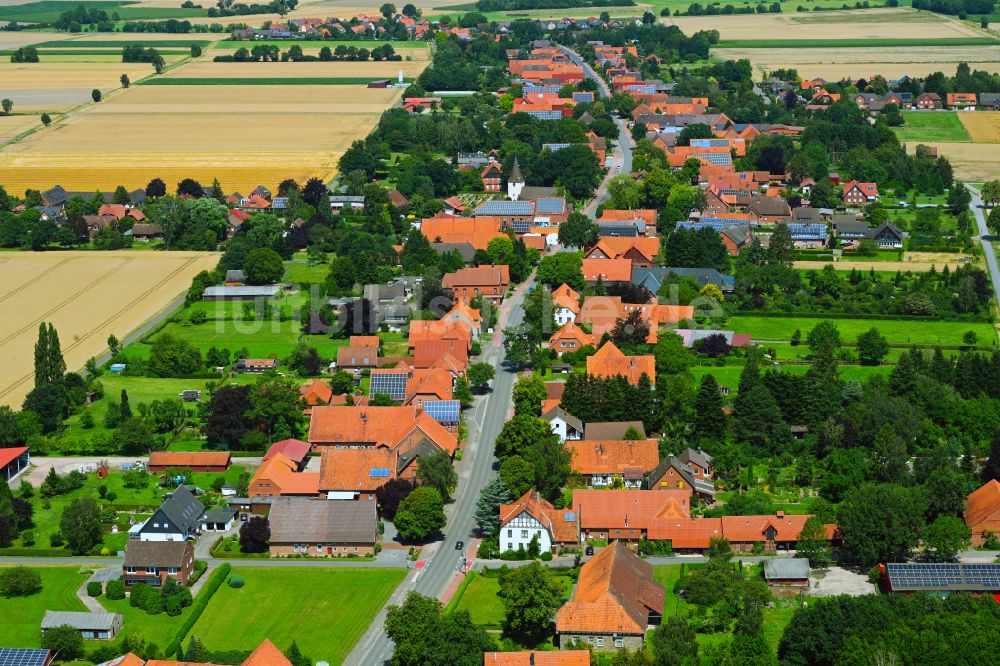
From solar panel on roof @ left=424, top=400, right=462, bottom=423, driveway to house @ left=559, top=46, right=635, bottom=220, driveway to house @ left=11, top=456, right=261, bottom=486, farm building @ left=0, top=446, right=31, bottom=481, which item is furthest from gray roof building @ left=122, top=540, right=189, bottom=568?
driveway to house @ left=559, top=46, right=635, bottom=220

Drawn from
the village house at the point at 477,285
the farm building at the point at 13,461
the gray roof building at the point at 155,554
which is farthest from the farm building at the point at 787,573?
the village house at the point at 477,285

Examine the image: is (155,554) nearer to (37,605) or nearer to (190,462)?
(37,605)

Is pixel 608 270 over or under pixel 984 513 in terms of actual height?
under

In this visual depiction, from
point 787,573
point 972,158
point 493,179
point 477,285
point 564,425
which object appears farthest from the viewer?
point 972,158

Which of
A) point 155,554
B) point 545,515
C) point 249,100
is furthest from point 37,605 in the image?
point 249,100

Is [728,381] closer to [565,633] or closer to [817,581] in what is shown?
[817,581]

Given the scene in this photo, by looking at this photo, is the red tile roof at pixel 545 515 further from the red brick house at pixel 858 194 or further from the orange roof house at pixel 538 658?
the red brick house at pixel 858 194
